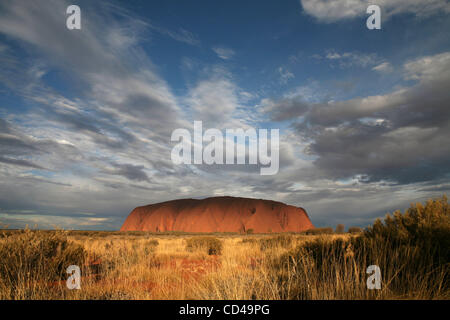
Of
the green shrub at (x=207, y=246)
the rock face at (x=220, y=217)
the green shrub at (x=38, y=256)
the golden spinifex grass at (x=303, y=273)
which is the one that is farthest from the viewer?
the rock face at (x=220, y=217)

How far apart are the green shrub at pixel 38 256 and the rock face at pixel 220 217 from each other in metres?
62.8

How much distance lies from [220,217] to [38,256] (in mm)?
68025

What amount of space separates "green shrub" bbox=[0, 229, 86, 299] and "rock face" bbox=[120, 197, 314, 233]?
6281cm

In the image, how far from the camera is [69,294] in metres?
4.41

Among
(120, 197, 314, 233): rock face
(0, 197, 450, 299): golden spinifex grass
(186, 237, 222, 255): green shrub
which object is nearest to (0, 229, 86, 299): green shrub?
(0, 197, 450, 299): golden spinifex grass

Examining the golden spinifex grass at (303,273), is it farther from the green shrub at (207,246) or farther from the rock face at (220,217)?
the rock face at (220,217)

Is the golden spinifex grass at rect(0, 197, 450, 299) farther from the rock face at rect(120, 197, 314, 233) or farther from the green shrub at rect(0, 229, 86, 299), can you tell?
the rock face at rect(120, 197, 314, 233)

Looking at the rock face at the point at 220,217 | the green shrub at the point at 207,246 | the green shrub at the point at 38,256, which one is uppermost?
the green shrub at the point at 38,256

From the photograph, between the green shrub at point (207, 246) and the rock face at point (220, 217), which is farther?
the rock face at point (220, 217)

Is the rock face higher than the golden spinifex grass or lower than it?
lower

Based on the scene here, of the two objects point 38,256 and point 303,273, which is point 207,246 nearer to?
point 38,256

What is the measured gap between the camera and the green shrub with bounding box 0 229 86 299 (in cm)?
573

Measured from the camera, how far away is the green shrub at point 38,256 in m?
5.73

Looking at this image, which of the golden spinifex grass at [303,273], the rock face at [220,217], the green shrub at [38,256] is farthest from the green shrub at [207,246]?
the rock face at [220,217]
